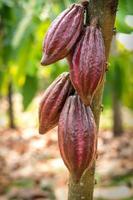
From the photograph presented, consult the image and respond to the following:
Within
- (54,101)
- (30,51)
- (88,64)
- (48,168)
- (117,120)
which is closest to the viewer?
(88,64)

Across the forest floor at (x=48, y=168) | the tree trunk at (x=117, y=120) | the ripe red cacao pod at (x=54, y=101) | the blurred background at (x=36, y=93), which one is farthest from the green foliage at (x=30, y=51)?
the tree trunk at (x=117, y=120)

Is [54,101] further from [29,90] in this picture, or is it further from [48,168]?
[48,168]

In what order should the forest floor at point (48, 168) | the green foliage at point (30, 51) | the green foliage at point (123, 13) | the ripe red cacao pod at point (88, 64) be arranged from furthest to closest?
the forest floor at point (48, 168), the green foliage at point (30, 51), the green foliage at point (123, 13), the ripe red cacao pod at point (88, 64)

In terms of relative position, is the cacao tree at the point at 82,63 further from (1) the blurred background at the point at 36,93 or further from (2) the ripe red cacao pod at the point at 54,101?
(1) the blurred background at the point at 36,93

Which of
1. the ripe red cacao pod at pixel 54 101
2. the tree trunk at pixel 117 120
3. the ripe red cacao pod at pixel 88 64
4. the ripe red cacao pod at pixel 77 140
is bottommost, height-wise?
the tree trunk at pixel 117 120

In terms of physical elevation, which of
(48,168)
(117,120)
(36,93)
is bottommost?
(117,120)

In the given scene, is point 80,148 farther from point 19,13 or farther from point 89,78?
point 19,13

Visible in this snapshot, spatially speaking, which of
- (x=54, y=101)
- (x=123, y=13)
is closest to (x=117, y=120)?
(x=123, y=13)

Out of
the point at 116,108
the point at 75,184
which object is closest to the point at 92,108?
the point at 75,184
